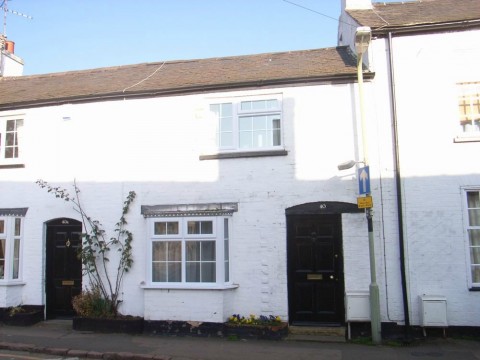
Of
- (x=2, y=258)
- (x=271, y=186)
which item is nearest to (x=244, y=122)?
(x=271, y=186)

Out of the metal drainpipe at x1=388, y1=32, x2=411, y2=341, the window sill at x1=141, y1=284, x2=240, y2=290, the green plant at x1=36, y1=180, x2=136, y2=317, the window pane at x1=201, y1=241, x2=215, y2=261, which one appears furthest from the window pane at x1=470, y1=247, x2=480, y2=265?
the green plant at x1=36, y1=180, x2=136, y2=317

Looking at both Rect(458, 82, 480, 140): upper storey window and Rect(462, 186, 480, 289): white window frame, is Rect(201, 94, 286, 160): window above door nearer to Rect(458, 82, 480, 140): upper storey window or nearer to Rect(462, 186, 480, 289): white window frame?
Rect(458, 82, 480, 140): upper storey window

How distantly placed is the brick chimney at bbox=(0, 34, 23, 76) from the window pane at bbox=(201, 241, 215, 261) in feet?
32.2

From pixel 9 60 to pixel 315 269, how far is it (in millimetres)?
12216

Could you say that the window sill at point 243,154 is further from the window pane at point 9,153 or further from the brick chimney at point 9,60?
the brick chimney at point 9,60

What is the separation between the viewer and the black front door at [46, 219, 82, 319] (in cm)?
1045

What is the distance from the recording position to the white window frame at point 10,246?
10.4 metres

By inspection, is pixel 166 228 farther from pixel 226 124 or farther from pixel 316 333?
pixel 316 333

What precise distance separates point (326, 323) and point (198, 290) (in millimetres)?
2773

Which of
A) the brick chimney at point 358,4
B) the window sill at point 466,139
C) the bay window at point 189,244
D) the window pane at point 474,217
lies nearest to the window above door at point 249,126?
the bay window at point 189,244

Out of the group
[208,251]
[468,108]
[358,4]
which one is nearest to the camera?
[468,108]

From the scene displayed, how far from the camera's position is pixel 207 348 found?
8.05m

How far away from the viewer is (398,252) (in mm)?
8758

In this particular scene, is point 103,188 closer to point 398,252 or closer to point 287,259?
point 287,259
